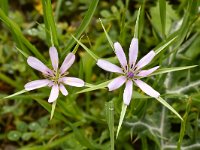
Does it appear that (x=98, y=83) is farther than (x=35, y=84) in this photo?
Yes

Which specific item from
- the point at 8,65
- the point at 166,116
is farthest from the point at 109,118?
the point at 8,65

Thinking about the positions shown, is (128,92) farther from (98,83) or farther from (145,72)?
(98,83)

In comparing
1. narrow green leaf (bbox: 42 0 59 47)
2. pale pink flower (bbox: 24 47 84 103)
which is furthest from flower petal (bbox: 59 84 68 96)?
narrow green leaf (bbox: 42 0 59 47)

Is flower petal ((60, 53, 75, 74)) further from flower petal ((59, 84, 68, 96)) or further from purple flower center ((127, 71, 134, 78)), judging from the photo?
purple flower center ((127, 71, 134, 78))

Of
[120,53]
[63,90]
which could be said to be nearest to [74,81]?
[63,90]

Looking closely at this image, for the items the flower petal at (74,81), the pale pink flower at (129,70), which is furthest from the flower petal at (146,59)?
the flower petal at (74,81)

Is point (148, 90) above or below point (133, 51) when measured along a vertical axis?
below

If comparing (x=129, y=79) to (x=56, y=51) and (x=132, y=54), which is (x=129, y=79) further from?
(x=56, y=51)
